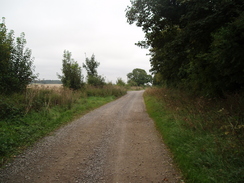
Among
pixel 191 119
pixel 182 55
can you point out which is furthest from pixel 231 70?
pixel 182 55

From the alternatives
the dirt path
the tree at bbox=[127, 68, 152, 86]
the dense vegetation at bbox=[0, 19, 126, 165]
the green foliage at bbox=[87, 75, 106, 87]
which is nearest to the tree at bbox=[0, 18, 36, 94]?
the dense vegetation at bbox=[0, 19, 126, 165]

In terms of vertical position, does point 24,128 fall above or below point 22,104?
below

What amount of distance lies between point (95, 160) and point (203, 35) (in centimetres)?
732

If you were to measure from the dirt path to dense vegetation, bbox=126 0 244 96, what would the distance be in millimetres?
3979

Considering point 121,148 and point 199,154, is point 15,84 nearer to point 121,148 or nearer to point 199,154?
point 121,148

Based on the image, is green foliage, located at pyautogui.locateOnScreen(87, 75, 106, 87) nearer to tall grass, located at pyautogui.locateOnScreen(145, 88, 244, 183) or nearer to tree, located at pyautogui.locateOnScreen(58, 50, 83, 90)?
tree, located at pyautogui.locateOnScreen(58, 50, 83, 90)

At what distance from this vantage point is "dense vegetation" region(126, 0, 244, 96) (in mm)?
5848

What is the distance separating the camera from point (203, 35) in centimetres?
782

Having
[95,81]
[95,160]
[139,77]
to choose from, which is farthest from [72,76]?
[139,77]

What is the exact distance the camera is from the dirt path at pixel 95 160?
3.59 m

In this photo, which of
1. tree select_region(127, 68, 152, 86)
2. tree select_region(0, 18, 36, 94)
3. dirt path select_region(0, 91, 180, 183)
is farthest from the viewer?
tree select_region(127, 68, 152, 86)

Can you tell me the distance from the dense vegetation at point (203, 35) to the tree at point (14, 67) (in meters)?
7.76

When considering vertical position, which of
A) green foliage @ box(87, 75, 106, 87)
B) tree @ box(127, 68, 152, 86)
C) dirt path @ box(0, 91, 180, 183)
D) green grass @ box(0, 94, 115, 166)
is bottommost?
dirt path @ box(0, 91, 180, 183)

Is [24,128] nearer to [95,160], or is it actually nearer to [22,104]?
[22,104]
